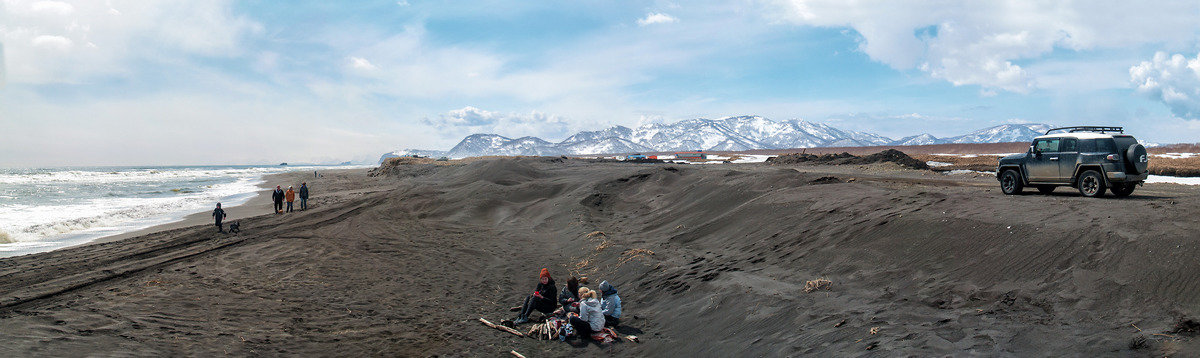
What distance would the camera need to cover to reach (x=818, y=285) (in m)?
9.59

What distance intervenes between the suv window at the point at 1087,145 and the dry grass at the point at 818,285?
8.04 metres

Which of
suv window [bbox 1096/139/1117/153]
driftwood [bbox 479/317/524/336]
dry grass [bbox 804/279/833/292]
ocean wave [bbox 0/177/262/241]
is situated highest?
suv window [bbox 1096/139/1117/153]

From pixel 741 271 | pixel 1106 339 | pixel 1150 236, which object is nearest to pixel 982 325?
pixel 1106 339

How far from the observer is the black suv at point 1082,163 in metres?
12.2

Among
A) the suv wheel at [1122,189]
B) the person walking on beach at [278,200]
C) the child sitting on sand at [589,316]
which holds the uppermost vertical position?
the suv wheel at [1122,189]

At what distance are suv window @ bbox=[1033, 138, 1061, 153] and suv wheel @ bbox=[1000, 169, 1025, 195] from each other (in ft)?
2.48

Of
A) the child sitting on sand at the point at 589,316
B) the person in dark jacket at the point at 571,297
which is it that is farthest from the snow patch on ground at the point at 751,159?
the child sitting on sand at the point at 589,316

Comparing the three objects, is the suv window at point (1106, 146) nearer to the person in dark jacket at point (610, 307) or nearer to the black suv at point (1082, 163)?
the black suv at point (1082, 163)

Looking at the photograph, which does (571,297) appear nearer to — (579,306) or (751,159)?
(579,306)

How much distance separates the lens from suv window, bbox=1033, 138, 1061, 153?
13328 millimetres

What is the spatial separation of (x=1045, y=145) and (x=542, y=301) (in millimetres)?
12672

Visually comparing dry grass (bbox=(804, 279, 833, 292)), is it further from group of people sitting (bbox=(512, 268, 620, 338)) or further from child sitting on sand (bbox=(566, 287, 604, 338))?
child sitting on sand (bbox=(566, 287, 604, 338))

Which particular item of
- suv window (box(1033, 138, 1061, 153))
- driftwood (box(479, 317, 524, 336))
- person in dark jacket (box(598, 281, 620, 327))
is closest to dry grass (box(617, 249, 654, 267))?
person in dark jacket (box(598, 281, 620, 327))

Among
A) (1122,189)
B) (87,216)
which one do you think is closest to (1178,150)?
(1122,189)
